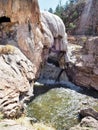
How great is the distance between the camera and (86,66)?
88.8 ft

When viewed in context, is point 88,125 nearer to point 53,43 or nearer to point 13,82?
point 13,82

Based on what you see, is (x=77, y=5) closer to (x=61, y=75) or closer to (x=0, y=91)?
(x=61, y=75)

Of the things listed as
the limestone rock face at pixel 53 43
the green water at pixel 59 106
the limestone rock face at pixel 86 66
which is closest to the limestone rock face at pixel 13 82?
the green water at pixel 59 106

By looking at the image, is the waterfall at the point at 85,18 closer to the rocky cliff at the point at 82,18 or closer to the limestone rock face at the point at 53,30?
the rocky cliff at the point at 82,18

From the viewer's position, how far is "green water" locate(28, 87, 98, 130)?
16.8 meters

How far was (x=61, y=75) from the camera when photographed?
3014 centimetres

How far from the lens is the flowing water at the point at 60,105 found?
16873 mm

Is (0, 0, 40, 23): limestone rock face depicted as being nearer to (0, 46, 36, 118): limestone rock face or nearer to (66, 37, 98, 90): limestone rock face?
(0, 46, 36, 118): limestone rock face

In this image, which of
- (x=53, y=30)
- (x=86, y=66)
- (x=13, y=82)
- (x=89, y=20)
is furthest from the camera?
(x=89, y=20)

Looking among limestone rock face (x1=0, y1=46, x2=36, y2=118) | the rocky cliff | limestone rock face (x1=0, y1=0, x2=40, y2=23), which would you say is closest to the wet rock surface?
limestone rock face (x1=0, y1=46, x2=36, y2=118)

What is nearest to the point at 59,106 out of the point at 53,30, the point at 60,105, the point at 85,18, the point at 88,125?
the point at 60,105

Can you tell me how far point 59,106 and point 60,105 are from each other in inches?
10.6

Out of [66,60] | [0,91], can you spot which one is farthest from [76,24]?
[0,91]

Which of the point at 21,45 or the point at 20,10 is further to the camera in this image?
the point at 21,45
